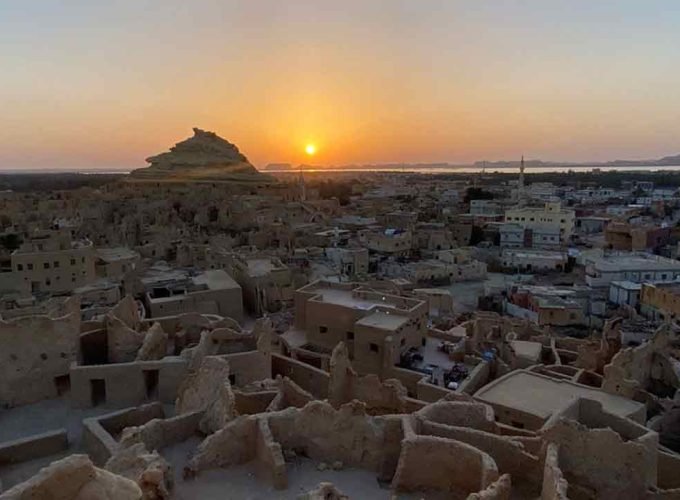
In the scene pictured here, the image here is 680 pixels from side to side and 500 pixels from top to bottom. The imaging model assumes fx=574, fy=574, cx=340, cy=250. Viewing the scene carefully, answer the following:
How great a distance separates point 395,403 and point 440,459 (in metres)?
5.30

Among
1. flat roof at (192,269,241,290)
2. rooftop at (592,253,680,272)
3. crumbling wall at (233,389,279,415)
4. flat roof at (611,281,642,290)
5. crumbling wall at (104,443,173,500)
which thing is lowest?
flat roof at (611,281,642,290)

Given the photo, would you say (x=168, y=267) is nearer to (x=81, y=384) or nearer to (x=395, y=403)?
(x=81, y=384)

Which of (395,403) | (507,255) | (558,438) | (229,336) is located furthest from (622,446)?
(507,255)

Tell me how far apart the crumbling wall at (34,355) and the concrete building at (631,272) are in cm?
3962

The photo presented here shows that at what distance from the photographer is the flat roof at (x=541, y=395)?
54.0 ft

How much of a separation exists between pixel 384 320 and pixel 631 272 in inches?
1215

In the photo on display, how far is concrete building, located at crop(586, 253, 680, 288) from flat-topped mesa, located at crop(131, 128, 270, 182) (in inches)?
3317

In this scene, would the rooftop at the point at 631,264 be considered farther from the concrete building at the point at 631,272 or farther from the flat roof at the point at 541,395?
the flat roof at the point at 541,395

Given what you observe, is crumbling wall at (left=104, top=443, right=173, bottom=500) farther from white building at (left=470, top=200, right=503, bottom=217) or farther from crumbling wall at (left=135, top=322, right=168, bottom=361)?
white building at (left=470, top=200, right=503, bottom=217)

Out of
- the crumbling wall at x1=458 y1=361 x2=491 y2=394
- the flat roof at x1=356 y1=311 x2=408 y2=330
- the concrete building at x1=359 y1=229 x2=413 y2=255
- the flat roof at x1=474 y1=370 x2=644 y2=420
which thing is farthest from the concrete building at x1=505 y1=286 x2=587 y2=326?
the flat roof at x1=474 y1=370 x2=644 y2=420

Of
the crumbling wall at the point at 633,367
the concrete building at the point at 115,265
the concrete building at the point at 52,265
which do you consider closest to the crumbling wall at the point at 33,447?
the crumbling wall at the point at 633,367

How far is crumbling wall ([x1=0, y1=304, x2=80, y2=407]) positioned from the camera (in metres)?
16.1

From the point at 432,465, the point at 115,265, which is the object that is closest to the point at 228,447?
the point at 432,465

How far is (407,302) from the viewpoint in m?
25.1
